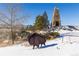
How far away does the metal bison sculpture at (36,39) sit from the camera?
7.85 ft

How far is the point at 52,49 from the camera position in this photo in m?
2.37

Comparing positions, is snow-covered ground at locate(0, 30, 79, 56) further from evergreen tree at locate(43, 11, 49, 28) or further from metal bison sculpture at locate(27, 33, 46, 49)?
evergreen tree at locate(43, 11, 49, 28)

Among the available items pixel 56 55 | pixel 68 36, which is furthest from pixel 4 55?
pixel 68 36

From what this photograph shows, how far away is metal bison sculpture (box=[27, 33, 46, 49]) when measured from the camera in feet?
7.85

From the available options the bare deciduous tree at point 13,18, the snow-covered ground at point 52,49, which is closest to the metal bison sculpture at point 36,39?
the snow-covered ground at point 52,49

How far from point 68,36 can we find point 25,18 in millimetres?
468

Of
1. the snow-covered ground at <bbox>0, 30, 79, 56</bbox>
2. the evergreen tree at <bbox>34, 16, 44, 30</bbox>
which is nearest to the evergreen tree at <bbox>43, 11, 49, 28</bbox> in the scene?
the evergreen tree at <bbox>34, 16, 44, 30</bbox>

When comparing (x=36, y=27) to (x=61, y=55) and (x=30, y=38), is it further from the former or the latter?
(x=61, y=55)

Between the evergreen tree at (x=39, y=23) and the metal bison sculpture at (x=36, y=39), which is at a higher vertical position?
the evergreen tree at (x=39, y=23)

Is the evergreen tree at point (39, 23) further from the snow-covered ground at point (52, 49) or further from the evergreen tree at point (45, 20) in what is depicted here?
the snow-covered ground at point (52, 49)

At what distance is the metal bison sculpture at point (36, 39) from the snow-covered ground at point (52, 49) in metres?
0.05

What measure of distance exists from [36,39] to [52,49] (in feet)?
0.62

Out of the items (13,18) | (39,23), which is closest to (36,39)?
(39,23)

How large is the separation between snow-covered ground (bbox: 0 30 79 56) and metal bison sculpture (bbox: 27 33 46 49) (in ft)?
0.16
